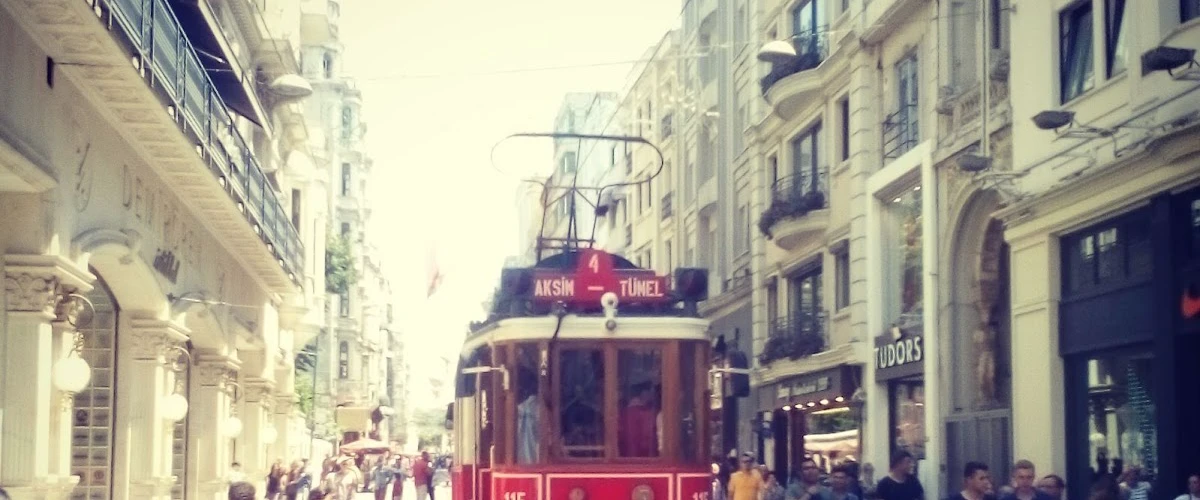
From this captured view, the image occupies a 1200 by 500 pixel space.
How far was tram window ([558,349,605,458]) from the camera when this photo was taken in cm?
1446

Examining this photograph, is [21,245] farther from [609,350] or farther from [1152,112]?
[1152,112]

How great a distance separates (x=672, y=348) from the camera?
14734mm

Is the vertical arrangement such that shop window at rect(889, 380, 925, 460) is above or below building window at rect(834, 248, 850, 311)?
below

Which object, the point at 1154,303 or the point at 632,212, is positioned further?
the point at 632,212

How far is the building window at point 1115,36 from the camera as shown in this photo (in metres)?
16.4

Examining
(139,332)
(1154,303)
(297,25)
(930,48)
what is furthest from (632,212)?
(1154,303)

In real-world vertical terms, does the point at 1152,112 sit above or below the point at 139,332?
above

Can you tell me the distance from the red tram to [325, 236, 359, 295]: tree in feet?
166

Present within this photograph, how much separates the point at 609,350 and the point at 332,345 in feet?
219

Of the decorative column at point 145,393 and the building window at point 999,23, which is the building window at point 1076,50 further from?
the decorative column at point 145,393

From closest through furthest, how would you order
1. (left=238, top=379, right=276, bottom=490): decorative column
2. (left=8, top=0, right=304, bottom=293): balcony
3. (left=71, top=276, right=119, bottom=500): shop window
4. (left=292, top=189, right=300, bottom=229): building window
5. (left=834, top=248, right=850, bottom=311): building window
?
(left=8, top=0, right=304, bottom=293): balcony < (left=71, top=276, right=119, bottom=500): shop window < (left=834, top=248, right=850, bottom=311): building window < (left=238, top=379, right=276, bottom=490): decorative column < (left=292, top=189, right=300, bottom=229): building window

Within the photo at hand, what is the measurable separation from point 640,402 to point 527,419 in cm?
96

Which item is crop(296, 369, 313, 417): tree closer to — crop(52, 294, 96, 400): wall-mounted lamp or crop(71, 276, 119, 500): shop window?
crop(71, 276, 119, 500): shop window

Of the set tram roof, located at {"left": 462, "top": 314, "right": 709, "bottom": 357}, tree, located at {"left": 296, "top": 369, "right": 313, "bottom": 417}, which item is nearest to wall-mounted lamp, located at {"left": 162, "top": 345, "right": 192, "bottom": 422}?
tram roof, located at {"left": 462, "top": 314, "right": 709, "bottom": 357}
